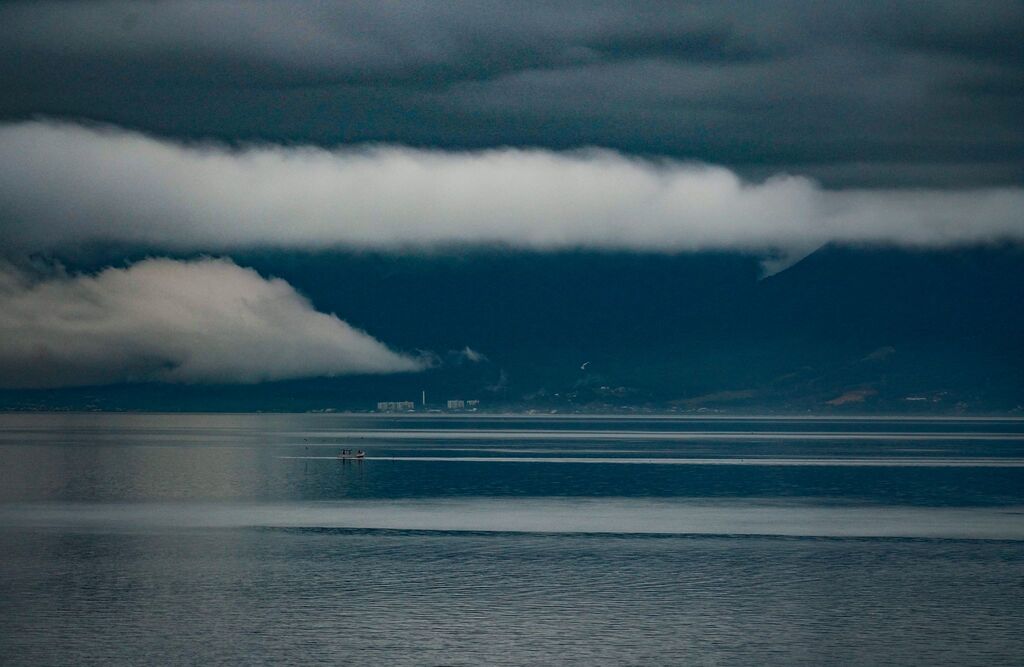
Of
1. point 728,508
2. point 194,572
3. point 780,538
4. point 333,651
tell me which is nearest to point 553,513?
point 728,508

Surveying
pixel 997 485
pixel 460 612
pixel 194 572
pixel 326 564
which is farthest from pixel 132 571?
pixel 997 485

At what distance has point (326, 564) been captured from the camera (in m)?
79.2

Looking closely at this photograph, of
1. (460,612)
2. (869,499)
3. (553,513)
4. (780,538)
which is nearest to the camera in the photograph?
(460,612)

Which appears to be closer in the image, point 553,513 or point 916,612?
point 916,612

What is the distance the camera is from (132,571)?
76062mm

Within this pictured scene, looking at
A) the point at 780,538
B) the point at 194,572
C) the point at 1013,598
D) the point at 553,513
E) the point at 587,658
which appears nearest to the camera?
the point at 587,658

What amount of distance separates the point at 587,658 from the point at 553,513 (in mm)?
62275

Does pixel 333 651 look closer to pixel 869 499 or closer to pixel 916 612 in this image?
pixel 916 612

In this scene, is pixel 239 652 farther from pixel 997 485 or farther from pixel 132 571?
pixel 997 485

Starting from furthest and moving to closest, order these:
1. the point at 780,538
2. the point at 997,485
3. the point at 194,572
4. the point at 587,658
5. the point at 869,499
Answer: the point at 997,485
the point at 869,499
the point at 780,538
the point at 194,572
the point at 587,658

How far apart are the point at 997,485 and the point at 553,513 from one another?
6247cm

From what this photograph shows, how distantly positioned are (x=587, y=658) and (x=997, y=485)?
112 metres

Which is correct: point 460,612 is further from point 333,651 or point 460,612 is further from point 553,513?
point 553,513

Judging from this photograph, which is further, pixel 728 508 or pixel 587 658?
pixel 728 508
